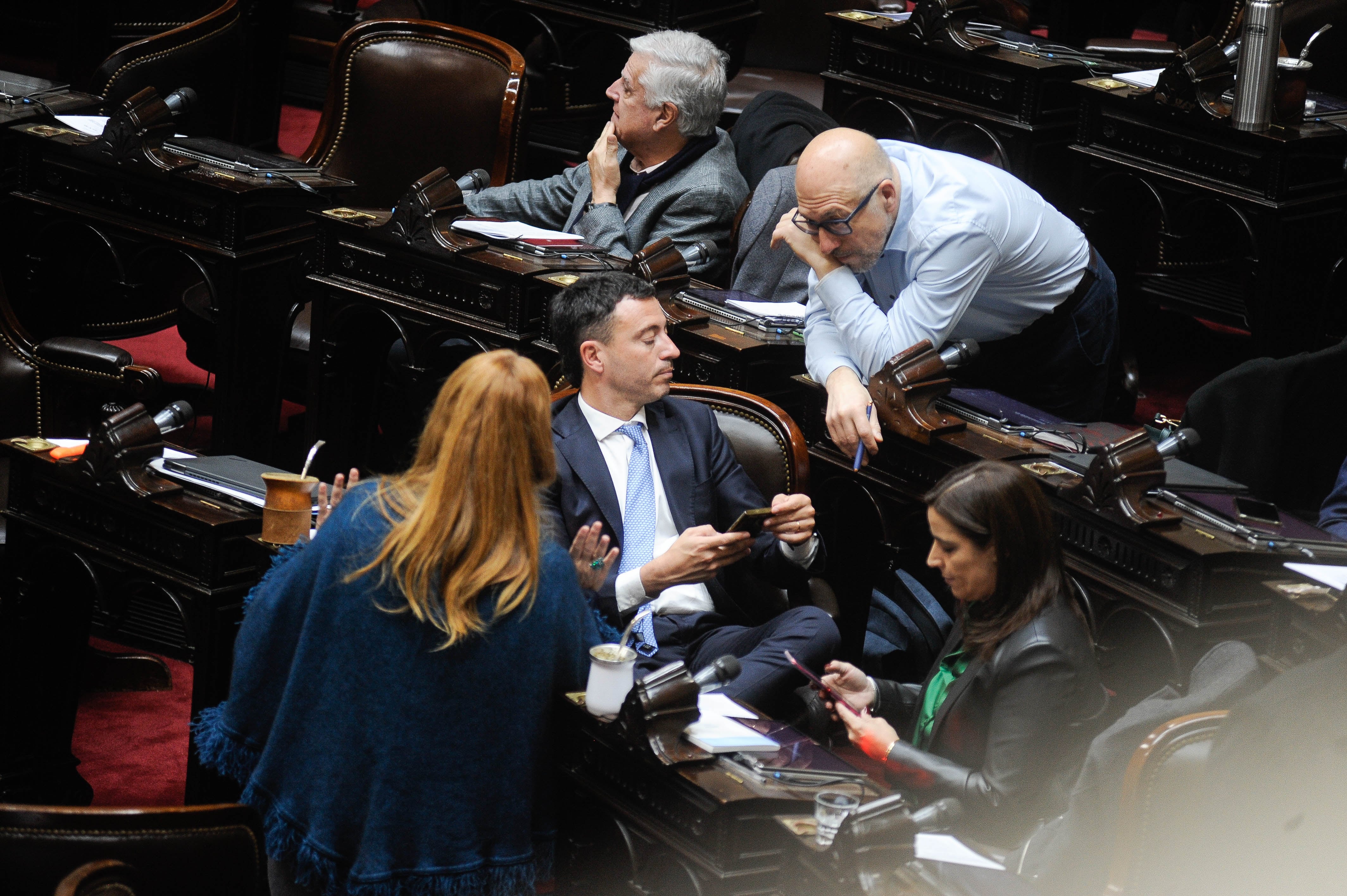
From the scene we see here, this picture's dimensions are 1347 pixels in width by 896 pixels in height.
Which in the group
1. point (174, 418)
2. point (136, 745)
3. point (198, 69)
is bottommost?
point (136, 745)

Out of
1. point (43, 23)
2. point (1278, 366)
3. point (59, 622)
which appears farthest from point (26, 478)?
point (43, 23)

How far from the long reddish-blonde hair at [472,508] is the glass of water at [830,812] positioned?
0.48 meters

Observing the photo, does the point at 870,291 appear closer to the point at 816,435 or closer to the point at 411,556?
the point at 816,435

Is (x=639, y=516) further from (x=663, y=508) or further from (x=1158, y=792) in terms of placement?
(x=1158, y=792)

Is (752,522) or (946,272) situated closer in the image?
(752,522)

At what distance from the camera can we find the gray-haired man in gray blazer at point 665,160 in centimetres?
405

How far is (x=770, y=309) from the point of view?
3594 millimetres

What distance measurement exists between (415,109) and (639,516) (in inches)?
83.4

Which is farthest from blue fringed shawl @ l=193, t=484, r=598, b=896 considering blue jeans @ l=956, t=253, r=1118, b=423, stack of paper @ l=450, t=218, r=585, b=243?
stack of paper @ l=450, t=218, r=585, b=243

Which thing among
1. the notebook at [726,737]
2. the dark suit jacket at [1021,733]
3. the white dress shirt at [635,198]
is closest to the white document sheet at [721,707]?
the notebook at [726,737]

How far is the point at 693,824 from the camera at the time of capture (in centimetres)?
203

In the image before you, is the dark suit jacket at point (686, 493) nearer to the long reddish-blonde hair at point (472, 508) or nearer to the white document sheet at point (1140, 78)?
the long reddish-blonde hair at point (472, 508)

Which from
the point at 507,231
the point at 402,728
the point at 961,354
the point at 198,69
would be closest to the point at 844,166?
the point at 961,354

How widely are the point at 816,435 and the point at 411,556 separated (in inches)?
51.6
